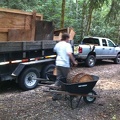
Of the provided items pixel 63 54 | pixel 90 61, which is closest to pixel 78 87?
pixel 63 54

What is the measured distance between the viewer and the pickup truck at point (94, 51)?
14371 mm

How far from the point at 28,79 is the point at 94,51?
745 cm

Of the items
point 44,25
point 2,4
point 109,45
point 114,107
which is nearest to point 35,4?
point 2,4

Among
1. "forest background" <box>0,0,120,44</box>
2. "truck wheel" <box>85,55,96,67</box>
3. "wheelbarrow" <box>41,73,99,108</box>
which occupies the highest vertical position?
"forest background" <box>0,0,120,44</box>

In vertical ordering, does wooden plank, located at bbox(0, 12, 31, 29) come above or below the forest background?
below

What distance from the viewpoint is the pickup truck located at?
1437 cm

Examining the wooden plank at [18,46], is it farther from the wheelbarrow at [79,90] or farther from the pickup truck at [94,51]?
the pickup truck at [94,51]

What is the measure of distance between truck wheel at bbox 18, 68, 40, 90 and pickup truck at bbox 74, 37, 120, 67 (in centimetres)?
533

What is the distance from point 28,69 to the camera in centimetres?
869

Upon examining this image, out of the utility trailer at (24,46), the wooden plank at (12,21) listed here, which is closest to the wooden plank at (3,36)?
the utility trailer at (24,46)

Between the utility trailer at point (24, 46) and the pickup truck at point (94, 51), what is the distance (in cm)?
454

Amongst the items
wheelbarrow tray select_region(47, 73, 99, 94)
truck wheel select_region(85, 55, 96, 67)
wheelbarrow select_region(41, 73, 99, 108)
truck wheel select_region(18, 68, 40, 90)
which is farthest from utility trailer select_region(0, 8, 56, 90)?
truck wheel select_region(85, 55, 96, 67)

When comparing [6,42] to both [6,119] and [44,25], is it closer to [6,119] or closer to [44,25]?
[44,25]

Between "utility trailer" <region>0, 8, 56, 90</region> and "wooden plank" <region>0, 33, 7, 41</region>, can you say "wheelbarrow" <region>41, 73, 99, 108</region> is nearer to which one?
"utility trailer" <region>0, 8, 56, 90</region>
